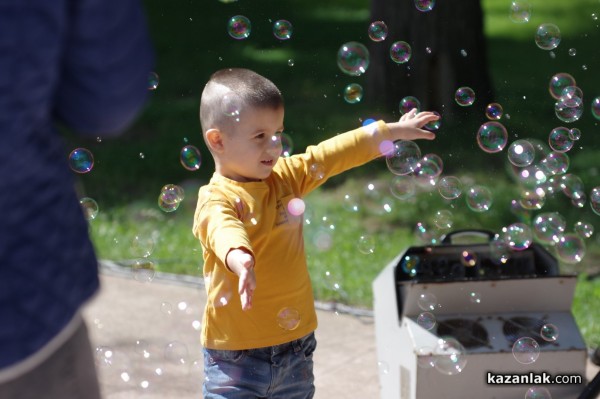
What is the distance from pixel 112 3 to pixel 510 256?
232 centimetres

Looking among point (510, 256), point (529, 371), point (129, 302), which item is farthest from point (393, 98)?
point (529, 371)

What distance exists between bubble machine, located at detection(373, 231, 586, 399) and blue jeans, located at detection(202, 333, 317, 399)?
23.5 inches

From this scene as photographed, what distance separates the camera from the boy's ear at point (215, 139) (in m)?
2.62

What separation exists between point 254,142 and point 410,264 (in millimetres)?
1087

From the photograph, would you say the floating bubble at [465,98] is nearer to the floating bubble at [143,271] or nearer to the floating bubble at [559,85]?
the floating bubble at [559,85]

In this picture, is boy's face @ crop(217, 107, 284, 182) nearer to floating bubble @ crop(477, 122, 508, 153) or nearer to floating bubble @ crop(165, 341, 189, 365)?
floating bubble @ crop(165, 341, 189, 365)

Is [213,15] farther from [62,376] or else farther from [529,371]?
[62,376]

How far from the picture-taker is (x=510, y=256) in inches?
139

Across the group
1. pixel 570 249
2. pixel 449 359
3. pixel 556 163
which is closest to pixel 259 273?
pixel 449 359

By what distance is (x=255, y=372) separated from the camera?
2570mm

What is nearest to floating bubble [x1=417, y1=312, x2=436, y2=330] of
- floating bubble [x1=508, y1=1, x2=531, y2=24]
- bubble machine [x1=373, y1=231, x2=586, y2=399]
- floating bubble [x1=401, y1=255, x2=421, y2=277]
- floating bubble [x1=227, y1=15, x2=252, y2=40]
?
bubble machine [x1=373, y1=231, x2=586, y2=399]

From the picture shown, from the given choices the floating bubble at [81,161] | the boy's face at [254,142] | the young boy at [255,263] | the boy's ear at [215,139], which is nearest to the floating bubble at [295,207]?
the young boy at [255,263]

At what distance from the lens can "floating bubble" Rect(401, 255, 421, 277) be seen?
344 centimetres

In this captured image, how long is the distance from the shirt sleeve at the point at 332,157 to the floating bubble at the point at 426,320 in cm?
64
